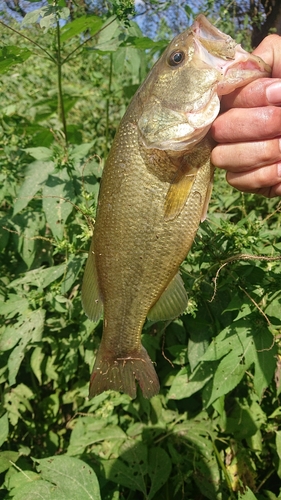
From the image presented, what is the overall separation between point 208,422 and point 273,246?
3.62ft

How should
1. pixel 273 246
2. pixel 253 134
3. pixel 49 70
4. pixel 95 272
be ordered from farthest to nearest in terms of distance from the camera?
pixel 49 70, pixel 273 246, pixel 95 272, pixel 253 134

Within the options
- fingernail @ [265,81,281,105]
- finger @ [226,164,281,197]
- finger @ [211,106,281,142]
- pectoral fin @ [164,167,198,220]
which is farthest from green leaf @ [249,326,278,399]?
fingernail @ [265,81,281,105]

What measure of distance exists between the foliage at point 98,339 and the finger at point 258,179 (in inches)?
10.9

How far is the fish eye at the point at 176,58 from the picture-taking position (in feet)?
4.81

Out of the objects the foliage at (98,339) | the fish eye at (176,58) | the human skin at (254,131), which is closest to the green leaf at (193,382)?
the foliage at (98,339)

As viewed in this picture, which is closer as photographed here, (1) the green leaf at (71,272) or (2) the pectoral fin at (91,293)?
(2) the pectoral fin at (91,293)

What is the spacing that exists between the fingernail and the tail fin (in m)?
1.14

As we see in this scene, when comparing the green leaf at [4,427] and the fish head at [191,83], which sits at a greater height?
the fish head at [191,83]

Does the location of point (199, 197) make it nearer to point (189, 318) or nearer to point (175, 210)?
point (175, 210)

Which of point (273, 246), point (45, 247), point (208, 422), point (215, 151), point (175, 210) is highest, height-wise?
point (215, 151)

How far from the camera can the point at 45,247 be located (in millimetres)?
2723

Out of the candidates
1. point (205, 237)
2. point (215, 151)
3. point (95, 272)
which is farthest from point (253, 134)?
point (95, 272)

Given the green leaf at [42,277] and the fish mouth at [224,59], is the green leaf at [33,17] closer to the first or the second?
the fish mouth at [224,59]

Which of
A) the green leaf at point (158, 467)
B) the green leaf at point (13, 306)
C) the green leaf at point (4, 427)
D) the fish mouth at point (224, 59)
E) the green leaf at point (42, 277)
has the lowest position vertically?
the green leaf at point (158, 467)
